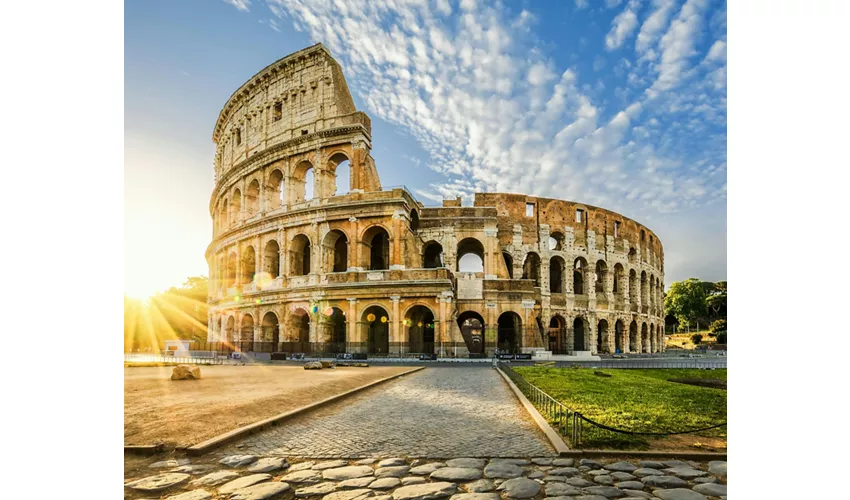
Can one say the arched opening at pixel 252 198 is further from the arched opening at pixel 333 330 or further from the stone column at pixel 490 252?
the stone column at pixel 490 252

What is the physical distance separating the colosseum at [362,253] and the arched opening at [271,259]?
11 centimetres

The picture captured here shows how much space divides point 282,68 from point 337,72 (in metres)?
4.05

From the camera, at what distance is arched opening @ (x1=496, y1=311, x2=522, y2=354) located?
96.1ft

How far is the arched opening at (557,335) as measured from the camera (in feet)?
111

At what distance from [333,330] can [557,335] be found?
16.8 meters

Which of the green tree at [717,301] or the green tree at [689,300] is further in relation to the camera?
the green tree at [689,300]

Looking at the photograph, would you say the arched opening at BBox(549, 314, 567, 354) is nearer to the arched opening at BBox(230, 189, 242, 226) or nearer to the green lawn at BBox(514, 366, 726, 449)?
the green lawn at BBox(514, 366, 726, 449)

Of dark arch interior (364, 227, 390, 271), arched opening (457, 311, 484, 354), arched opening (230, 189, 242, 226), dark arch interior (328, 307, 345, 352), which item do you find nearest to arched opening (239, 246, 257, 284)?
arched opening (230, 189, 242, 226)

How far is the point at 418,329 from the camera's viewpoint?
27.7m

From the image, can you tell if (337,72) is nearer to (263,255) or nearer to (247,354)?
(263,255)

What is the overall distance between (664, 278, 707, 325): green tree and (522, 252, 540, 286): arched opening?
2109cm

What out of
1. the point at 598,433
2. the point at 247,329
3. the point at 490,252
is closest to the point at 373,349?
the point at 247,329

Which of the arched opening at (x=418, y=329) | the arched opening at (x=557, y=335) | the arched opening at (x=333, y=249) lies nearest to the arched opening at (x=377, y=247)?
the arched opening at (x=333, y=249)

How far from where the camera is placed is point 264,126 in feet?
104
